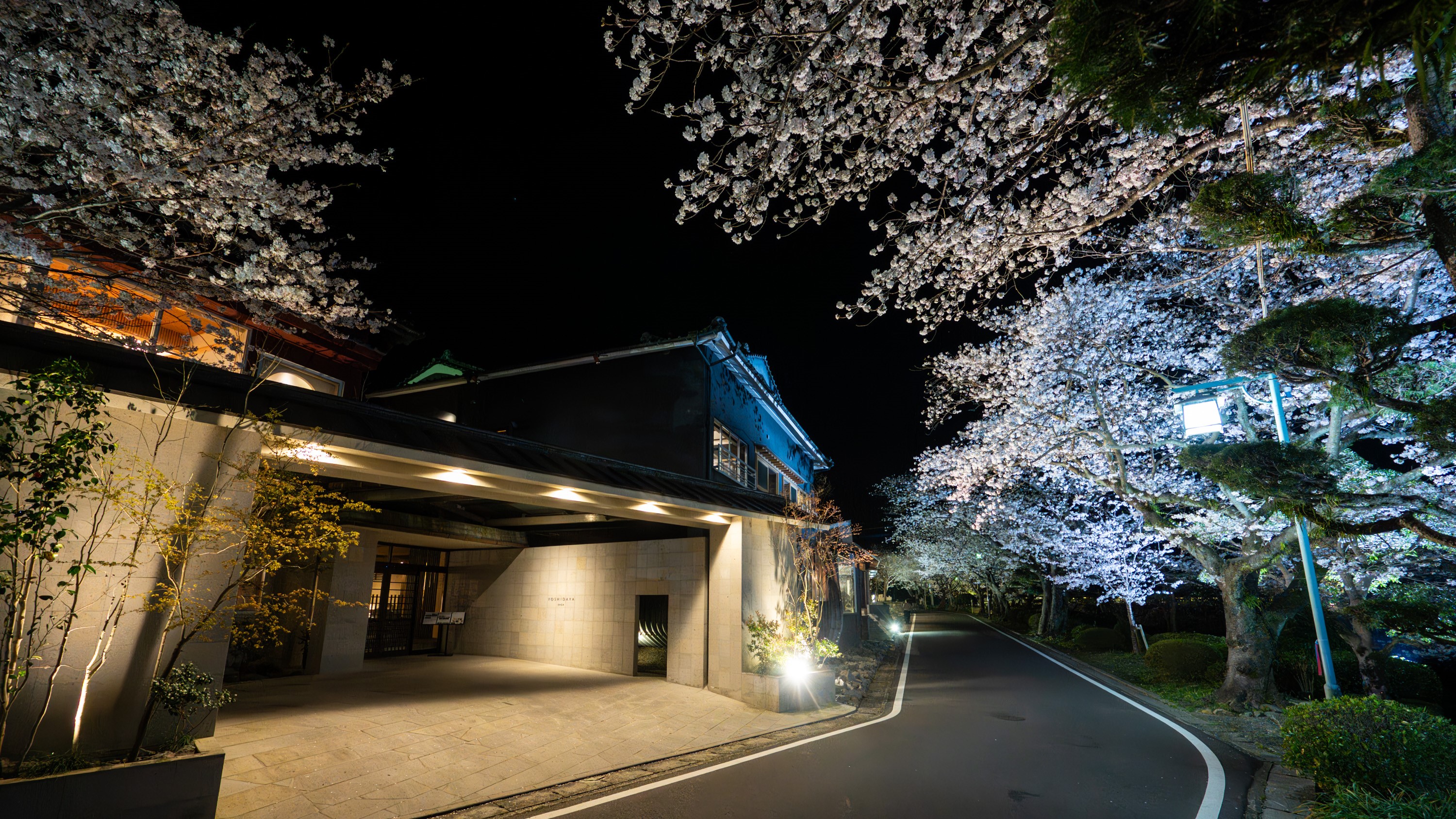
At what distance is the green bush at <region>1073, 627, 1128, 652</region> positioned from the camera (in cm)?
2239

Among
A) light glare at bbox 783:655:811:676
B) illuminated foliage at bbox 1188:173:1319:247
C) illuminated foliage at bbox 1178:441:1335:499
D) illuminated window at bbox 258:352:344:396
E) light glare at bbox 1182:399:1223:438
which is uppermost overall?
illuminated window at bbox 258:352:344:396

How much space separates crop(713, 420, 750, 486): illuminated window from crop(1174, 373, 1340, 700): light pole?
9.74m

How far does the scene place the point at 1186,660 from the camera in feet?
46.6

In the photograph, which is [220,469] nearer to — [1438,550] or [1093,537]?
[1438,550]

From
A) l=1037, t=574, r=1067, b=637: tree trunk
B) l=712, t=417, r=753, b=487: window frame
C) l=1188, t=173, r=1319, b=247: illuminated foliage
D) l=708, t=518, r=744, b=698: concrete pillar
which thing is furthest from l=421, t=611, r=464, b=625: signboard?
l=1037, t=574, r=1067, b=637: tree trunk

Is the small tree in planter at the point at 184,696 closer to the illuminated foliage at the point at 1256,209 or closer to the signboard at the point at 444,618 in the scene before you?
the illuminated foliage at the point at 1256,209

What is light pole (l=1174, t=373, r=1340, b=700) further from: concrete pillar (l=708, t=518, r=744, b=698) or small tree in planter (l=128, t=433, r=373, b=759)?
small tree in planter (l=128, t=433, r=373, b=759)

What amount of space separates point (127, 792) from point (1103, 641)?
26.6 meters

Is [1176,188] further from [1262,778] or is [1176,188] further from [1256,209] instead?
[1262,778]

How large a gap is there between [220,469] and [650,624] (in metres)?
9.64

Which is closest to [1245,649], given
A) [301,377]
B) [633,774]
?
[633,774]

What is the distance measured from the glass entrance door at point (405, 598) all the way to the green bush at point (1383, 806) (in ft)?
52.3

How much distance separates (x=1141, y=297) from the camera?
13125 millimetres

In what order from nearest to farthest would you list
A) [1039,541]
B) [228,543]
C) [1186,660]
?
[228,543]
[1186,660]
[1039,541]
